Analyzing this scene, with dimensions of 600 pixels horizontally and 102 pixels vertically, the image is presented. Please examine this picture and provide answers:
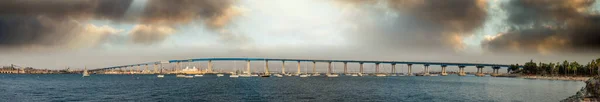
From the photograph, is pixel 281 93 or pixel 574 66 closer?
pixel 281 93

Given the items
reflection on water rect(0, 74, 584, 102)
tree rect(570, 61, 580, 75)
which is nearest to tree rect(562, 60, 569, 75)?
tree rect(570, 61, 580, 75)

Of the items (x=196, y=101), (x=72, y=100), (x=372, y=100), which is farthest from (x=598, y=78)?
(x=72, y=100)

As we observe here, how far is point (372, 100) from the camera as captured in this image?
202 feet

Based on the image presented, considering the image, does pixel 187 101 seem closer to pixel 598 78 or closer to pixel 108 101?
pixel 108 101

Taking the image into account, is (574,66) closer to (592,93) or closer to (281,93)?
(281,93)

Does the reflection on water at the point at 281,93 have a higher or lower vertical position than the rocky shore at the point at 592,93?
lower

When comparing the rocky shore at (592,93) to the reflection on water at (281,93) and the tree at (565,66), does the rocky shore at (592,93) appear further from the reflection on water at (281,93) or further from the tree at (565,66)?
the tree at (565,66)

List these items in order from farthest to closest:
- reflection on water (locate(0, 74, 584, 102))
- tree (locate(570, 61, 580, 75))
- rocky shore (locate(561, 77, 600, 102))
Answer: tree (locate(570, 61, 580, 75)), reflection on water (locate(0, 74, 584, 102)), rocky shore (locate(561, 77, 600, 102))

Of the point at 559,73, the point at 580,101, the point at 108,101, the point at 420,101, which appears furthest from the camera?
the point at 559,73

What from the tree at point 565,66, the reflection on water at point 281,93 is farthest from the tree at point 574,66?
the reflection on water at point 281,93

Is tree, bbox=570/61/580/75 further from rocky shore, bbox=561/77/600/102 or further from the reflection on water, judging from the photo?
rocky shore, bbox=561/77/600/102

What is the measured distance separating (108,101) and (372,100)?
35168mm

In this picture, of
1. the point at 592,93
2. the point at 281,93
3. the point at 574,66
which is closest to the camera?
the point at 592,93

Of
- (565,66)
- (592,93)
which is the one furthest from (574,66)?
(592,93)
